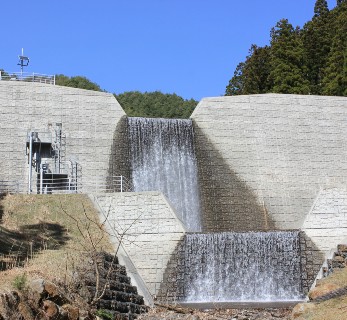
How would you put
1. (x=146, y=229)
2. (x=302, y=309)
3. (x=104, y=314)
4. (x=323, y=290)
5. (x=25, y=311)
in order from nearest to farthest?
(x=25, y=311) < (x=302, y=309) < (x=104, y=314) < (x=323, y=290) < (x=146, y=229)

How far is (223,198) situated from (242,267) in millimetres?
7938

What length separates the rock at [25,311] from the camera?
1271 cm

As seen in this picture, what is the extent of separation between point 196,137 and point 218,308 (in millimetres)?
14867

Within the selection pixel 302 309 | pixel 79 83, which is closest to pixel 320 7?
pixel 79 83

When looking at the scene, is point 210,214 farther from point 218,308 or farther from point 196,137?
point 218,308

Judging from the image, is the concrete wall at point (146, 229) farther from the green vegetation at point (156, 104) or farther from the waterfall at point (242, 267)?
the green vegetation at point (156, 104)

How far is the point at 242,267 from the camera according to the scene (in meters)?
24.2

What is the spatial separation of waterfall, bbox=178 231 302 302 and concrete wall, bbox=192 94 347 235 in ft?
21.9

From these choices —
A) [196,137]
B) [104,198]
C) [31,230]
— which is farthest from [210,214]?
[31,230]

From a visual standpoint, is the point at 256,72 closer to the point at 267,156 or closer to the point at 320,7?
the point at 320,7

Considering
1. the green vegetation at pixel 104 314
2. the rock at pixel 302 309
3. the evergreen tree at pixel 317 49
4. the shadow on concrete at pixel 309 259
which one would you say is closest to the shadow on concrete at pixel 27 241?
the green vegetation at pixel 104 314

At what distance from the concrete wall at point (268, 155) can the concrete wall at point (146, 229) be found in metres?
6.42

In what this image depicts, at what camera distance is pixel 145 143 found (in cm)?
3300

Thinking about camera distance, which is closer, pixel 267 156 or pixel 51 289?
pixel 51 289
